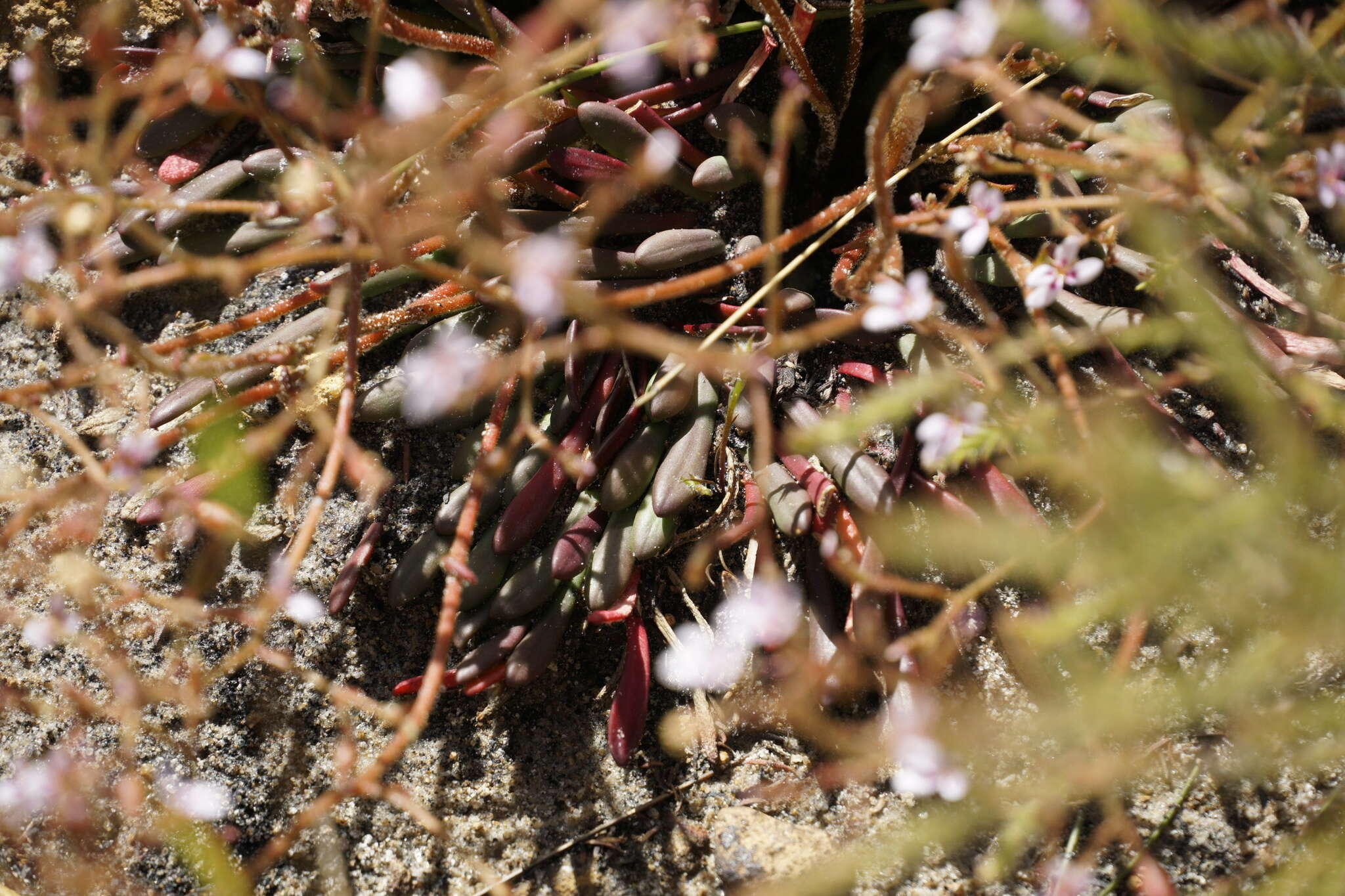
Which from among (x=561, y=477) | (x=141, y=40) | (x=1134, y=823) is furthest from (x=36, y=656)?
(x=1134, y=823)

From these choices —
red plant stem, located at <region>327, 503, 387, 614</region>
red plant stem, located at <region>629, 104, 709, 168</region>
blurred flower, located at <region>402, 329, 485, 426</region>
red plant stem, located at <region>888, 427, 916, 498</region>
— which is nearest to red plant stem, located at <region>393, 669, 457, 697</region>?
red plant stem, located at <region>327, 503, 387, 614</region>

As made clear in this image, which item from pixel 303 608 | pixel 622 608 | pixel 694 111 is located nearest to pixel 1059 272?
pixel 694 111

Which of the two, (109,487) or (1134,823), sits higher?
(109,487)

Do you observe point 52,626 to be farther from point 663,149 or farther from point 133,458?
point 663,149

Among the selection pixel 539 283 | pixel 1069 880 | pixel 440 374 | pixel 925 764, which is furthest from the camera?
pixel 1069 880

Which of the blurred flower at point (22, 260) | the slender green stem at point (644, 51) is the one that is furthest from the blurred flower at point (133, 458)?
the slender green stem at point (644, 51)

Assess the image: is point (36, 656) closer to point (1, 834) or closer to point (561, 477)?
point (1, 834)
